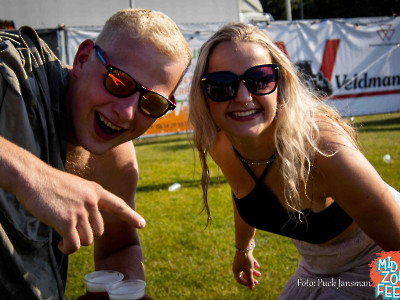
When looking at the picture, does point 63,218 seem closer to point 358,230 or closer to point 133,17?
point 133,17

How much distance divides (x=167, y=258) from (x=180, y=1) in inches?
462

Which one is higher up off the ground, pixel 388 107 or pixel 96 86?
pixel 96 86

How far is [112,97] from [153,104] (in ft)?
0.62

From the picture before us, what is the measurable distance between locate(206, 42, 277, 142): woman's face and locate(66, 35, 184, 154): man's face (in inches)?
11.7

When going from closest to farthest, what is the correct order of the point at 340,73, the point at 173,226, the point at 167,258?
the point at 167,258 → the point at 173,226 → the point at 340,73

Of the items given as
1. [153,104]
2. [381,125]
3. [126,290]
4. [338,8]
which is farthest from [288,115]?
[338,8]

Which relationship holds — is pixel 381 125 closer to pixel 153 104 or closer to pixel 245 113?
pixel 245 113

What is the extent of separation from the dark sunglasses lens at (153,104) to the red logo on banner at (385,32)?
13362mm

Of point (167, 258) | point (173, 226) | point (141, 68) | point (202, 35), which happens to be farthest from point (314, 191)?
point (202, 35)

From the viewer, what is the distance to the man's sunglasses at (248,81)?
85.4 inches

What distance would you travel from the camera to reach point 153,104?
6.81 feet

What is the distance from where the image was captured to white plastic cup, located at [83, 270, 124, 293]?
1587 millimetres

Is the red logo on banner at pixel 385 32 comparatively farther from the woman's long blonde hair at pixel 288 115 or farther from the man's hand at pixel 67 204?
the man's hand at pixel 67 204

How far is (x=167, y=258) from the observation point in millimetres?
4051
